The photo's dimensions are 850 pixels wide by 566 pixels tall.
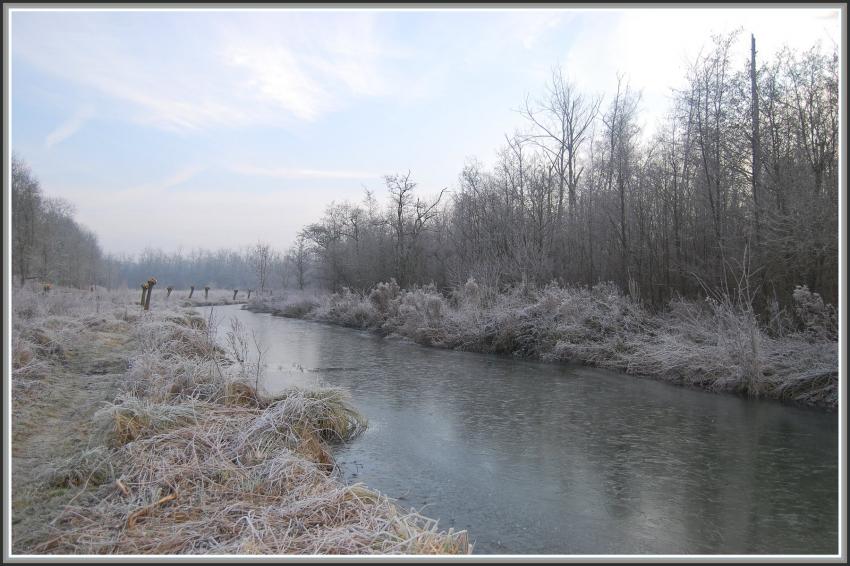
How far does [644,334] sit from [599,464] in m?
9.13

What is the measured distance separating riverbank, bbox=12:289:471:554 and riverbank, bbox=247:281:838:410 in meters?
8.28

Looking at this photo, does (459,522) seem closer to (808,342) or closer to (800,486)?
(800,486)

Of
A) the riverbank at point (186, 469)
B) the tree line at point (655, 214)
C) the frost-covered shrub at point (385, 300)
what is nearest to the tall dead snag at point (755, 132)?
the tree line at point (655, 214)

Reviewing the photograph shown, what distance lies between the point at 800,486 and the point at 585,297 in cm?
1165

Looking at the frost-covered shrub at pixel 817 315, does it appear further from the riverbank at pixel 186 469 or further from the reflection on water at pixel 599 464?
the riverbank at pixel 186 469

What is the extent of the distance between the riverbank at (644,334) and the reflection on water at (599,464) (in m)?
0.75

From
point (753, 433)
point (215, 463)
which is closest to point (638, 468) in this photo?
point (753, 433)

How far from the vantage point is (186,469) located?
5301 millimetres

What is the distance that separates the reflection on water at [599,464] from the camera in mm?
5363

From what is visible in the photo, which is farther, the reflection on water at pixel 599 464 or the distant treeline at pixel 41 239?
the distant treeline at pixel 41 239

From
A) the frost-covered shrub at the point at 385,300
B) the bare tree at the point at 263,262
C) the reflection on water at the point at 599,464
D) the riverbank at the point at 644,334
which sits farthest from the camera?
the bare tree at the point at 263,262

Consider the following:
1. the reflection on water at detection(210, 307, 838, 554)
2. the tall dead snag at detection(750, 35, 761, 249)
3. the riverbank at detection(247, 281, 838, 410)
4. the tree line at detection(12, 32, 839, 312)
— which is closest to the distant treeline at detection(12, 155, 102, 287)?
the tree line at detection(12, 32, 839, 312)

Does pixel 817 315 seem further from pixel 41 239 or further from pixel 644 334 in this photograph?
pixel 41 239

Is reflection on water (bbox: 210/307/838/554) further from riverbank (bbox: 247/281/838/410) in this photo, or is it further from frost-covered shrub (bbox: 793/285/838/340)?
frost-covered shrub (bbox: 793/285/838/340)
